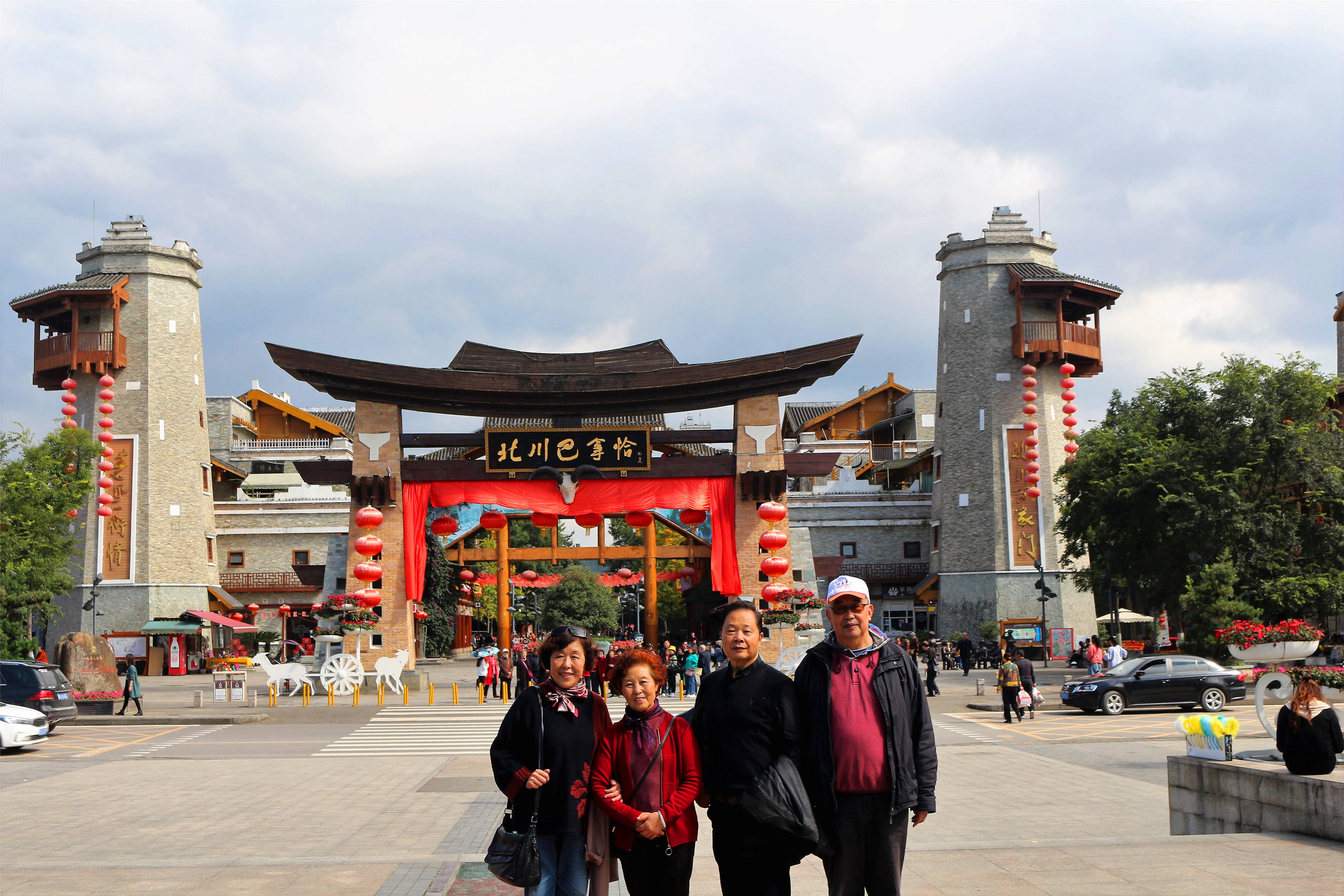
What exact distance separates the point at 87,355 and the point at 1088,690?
39.4m

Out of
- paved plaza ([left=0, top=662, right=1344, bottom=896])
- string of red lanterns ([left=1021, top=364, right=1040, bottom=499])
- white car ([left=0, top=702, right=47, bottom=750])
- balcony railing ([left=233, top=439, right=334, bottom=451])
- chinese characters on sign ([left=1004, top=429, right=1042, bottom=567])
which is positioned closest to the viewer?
paved plaza ([left=0, top=662, right=1344, bottom=896])

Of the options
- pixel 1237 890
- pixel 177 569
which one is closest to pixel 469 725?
pixel 1237 890

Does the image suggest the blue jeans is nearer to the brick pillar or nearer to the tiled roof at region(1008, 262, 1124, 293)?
the brick pillar

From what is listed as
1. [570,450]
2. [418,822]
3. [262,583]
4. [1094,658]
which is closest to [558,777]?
[418,822]

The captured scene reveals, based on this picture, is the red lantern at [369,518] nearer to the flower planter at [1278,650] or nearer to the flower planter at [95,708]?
the flower planter at [95,708]

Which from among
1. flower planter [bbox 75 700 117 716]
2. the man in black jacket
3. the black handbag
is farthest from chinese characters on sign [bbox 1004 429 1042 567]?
the black handbag

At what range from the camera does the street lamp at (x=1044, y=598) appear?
37594 millimetres

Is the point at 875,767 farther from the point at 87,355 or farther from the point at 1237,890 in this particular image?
the point at 87,355

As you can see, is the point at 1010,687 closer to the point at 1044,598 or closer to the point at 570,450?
the point at 570,450

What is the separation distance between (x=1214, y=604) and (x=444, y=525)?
20609mm

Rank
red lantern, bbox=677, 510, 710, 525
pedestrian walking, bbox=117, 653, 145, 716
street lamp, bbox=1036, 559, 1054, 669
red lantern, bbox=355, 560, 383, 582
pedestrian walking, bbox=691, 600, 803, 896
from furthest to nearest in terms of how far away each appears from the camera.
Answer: street lamp, bbox=1036, 559, 1054, 669 < red lantern, bbox=677, 510, 710, 525 < red lantern, bbox=355, 560, 383, 582 < pedestrian walking, bbox=117, 653, 145, 716 < pedestrian walking, bbox=691, 600, 803, 896

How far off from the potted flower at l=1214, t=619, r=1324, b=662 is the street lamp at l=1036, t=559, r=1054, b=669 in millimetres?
12892

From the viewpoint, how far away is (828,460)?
31.4 meters

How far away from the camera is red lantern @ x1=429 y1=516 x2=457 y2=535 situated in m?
32.4
